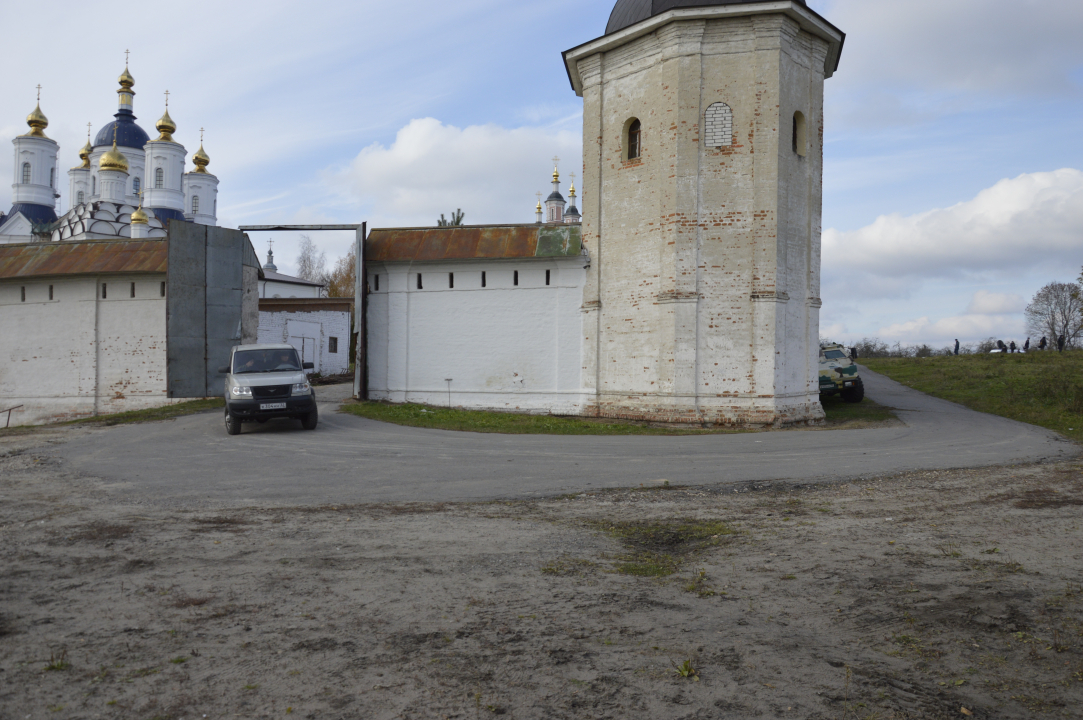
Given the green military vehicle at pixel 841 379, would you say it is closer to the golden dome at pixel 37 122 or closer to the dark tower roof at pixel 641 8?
the dark tower roof at pixel 641 8

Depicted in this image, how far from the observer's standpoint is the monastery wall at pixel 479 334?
66.3ft

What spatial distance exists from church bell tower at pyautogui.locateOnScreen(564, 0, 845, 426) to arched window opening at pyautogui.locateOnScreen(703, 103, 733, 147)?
0.03 m

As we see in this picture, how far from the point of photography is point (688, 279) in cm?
1819

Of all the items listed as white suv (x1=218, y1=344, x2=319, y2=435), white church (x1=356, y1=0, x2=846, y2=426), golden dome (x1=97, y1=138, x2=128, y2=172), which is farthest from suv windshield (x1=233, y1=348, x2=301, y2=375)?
golden dome (x1=97, y1=138, x2=128, y2=172)

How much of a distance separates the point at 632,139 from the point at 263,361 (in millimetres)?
11455

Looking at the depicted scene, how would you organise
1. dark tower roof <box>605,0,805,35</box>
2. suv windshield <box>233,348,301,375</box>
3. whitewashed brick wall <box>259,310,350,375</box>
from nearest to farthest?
1. suv windshield <box>233,348,301,375</box>
2. dark tower roof <box>605,0,805,35</box>
3. whitewashed brick wall <box>259,310,350,375</box>

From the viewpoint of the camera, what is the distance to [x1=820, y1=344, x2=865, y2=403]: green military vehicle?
74.8 feet

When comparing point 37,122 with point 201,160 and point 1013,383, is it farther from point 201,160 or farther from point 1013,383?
point 1013,383

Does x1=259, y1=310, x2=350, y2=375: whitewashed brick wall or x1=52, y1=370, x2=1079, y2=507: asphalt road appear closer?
x1=52, y1=370, x2=1079, y2=507: asphalt road

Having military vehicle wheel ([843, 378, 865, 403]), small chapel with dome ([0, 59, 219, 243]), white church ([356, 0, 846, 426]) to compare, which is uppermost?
small chapel with dome ([0, 59, 219, 243])

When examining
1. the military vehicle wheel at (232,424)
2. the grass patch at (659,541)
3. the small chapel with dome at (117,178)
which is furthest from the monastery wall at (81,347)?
the small chapel with dome at (117,178)

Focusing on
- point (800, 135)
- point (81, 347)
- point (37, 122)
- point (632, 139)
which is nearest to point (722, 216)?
point (800, 135)

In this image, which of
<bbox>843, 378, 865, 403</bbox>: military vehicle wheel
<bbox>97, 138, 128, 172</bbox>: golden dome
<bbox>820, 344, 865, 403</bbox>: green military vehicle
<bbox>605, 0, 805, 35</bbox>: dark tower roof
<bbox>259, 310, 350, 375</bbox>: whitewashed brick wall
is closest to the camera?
<bbox>605, 0, 805, 35</bbox>: dark tower roof

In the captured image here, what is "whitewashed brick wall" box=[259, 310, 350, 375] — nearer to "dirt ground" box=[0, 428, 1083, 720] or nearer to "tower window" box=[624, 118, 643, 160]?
"tower window" box=[624, 118, 643, 160]
